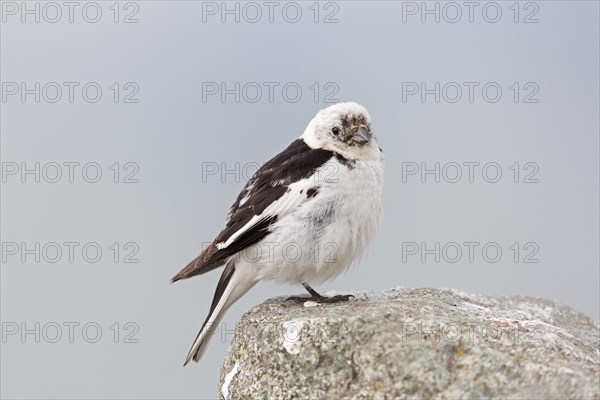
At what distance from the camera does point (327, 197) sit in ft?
23.6

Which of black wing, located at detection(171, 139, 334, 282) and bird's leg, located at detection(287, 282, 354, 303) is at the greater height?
black wing, located at detection(171, 139, 334, 282)

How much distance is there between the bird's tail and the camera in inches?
299

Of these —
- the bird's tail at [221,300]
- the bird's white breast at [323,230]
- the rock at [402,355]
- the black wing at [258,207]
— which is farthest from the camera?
the bird's tail at [221,300]

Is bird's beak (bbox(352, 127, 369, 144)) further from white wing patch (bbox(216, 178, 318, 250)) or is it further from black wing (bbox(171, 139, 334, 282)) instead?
white wing patch (bbox(216, 178, 318, 250))

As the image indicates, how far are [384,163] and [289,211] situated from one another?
1.19m

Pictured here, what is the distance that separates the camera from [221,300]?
761cm

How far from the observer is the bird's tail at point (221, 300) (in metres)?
7.59

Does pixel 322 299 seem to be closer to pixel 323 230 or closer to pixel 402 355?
pixel 323 230

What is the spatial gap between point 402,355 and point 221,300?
2.45m

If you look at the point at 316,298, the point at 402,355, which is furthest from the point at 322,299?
the point at 402,355

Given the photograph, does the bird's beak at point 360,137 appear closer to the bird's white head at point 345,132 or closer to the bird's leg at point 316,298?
the bird's white head at point 345,132

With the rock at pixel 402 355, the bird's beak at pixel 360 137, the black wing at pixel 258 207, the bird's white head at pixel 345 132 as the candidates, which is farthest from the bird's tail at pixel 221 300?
the bird's beak at pixel 360 137

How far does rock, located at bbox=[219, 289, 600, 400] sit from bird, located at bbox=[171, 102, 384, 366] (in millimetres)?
488

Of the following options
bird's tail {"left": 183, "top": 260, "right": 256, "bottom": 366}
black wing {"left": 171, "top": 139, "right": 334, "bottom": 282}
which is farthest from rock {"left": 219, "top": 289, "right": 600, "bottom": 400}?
black wing {"left": 171, "top": 139, "right": 334, "bottom": 282}
